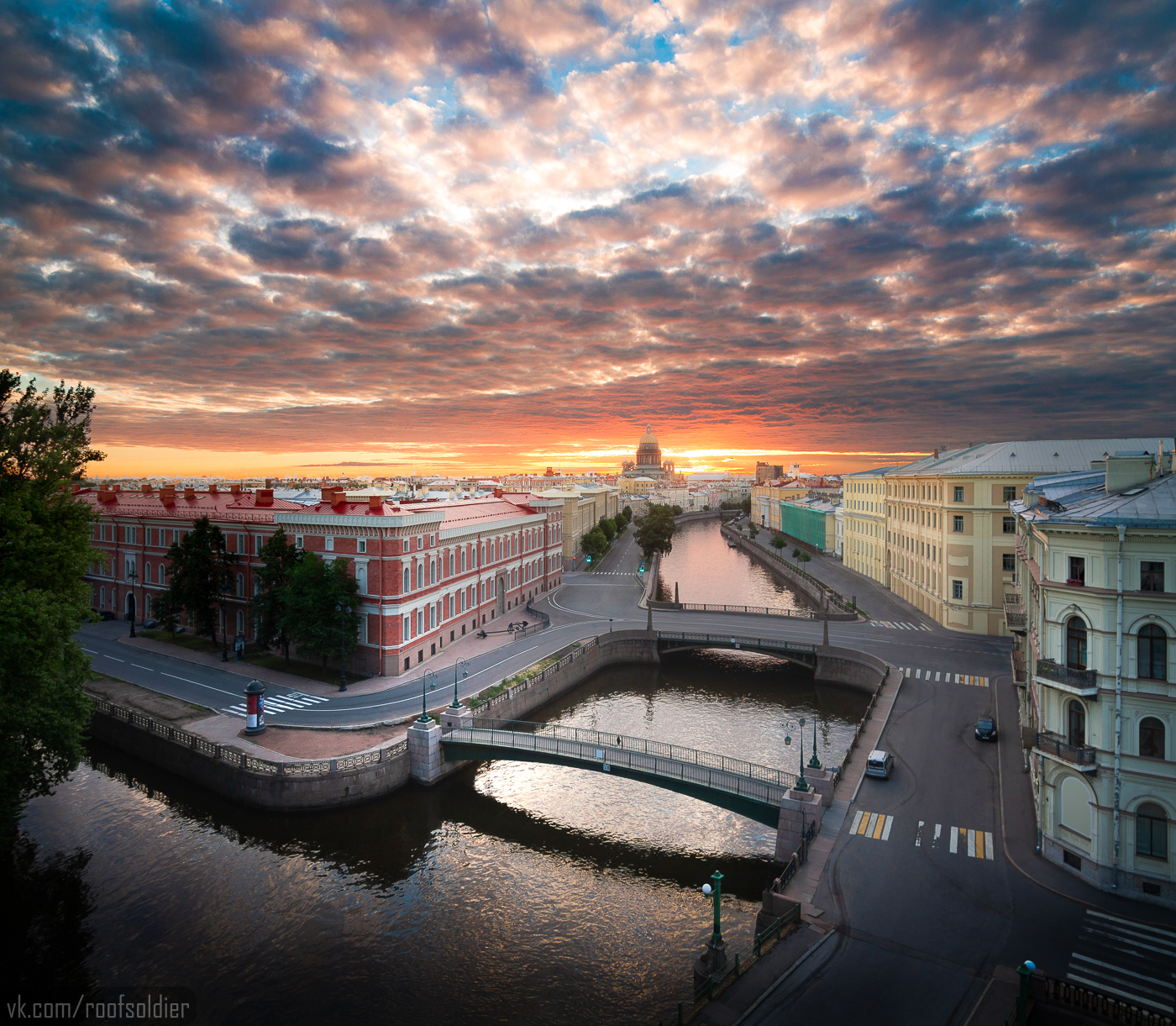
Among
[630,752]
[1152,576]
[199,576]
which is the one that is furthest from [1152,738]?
[199,576]

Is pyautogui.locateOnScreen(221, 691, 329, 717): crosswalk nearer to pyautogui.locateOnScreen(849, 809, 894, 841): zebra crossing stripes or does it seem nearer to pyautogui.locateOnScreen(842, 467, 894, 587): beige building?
pyautogui.locateOnScreen(849, 809, 894, 841): zebra crossing stripes

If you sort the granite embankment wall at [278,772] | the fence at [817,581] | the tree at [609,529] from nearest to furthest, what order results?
the granite embankment wall at [278,772]
the fence at [817,581]
the tree at [609,529]

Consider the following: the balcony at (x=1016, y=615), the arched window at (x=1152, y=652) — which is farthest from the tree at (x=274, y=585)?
the balcony at (x=1016, y=615)

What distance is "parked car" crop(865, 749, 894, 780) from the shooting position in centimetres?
2916

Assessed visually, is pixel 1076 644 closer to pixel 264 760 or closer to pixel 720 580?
pixel 264 760

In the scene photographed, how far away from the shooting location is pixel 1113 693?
813 inches

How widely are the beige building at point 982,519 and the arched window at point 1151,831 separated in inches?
1358

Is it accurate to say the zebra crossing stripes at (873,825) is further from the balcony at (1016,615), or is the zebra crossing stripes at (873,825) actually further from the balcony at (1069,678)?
the balcony at (1016,615)

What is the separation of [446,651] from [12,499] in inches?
1182

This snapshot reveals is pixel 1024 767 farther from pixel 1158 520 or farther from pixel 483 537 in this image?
pixel 483 537

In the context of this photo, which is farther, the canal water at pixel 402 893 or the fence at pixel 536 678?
the fence at pixel 536 678

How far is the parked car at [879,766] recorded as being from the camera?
2916 centimetres

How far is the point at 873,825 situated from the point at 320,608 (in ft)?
108

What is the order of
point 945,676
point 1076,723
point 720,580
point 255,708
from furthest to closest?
1. point 720,580
2. point 945,676
3. point 255,708
4. point 1076,723
